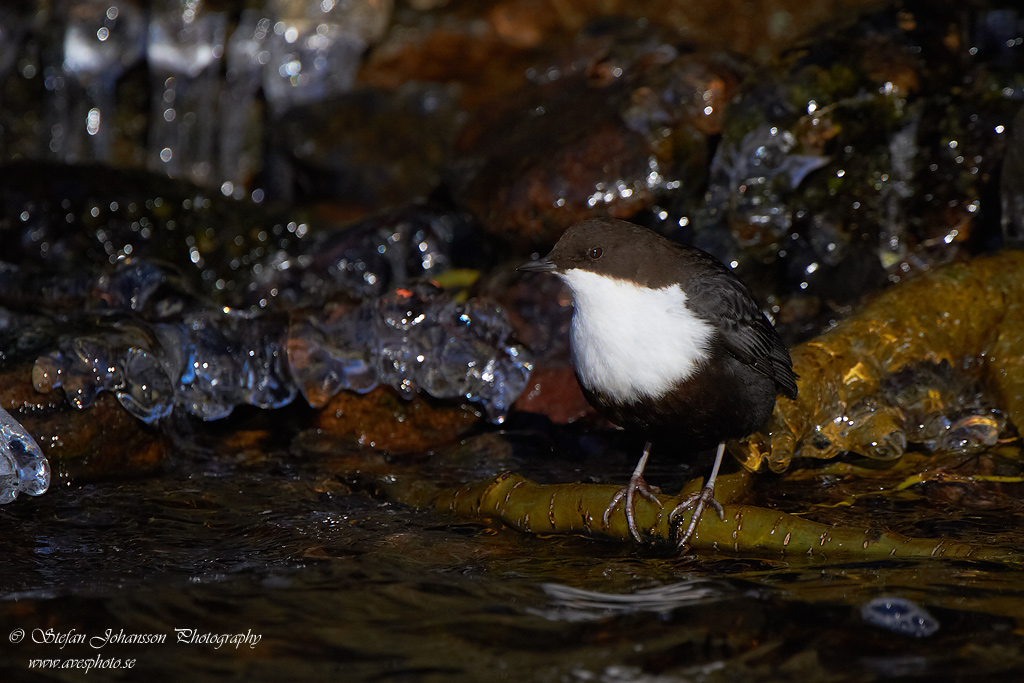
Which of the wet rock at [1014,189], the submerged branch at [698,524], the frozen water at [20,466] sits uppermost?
the wet rock at [1014,189]

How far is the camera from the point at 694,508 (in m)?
3.65

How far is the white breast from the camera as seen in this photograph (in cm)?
371

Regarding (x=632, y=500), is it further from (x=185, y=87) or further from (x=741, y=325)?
(x=185, y=87)

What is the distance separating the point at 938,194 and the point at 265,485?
4468 millimetres

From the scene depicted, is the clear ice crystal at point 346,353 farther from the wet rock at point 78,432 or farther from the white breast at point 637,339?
the white breast at point 637,339

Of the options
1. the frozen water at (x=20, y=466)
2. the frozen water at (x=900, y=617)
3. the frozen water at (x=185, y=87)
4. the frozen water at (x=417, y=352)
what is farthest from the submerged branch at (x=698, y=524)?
the frozen water at (x=185, y=87)

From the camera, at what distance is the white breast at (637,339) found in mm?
3707

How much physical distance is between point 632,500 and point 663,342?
63 centimetres

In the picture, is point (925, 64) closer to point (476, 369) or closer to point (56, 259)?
point (476, 369)

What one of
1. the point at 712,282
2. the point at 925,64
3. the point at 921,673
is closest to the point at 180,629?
the point at 921,673

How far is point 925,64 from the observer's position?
5957 mm

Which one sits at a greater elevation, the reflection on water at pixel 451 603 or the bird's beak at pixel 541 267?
the bird's beak at pixel 541 267

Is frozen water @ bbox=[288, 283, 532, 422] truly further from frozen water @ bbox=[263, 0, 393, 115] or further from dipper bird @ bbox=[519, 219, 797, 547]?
frozen water @ bbox=[263, 0, 393, 115]

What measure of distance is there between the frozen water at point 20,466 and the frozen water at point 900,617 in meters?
3.41
